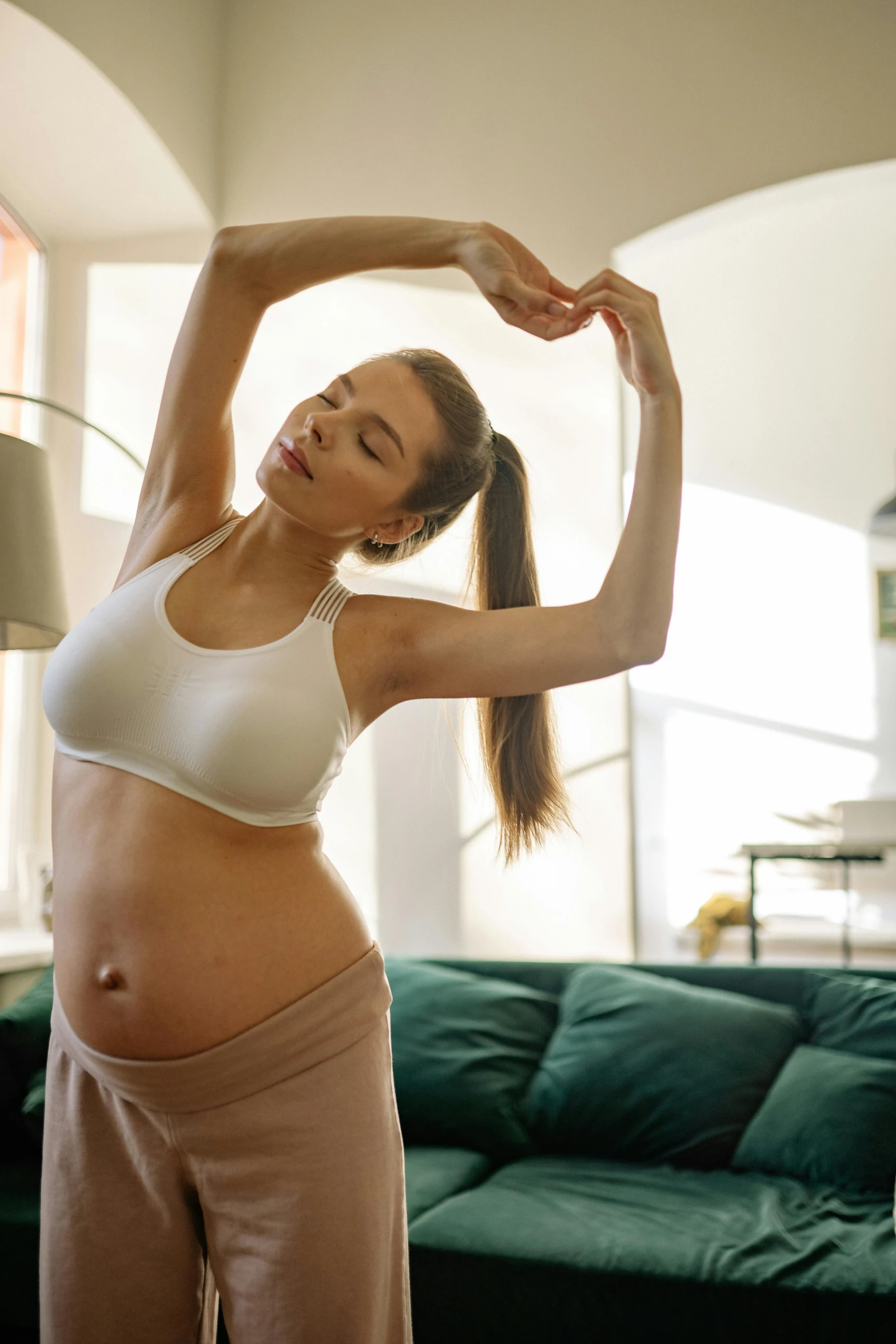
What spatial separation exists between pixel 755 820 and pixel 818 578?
1.39 metres

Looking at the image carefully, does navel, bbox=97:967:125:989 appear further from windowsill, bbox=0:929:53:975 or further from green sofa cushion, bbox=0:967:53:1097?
windowsill, bbox=0:929:53:975

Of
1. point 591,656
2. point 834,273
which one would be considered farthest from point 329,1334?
point 834,273

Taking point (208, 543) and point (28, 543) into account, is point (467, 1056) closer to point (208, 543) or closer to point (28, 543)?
point (28, 543)

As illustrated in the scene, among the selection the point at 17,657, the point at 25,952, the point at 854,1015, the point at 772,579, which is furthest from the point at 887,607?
the point at 25,952

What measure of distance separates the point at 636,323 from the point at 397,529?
1.06 feet

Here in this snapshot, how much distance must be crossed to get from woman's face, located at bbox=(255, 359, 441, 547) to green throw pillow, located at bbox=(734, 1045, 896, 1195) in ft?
5.77

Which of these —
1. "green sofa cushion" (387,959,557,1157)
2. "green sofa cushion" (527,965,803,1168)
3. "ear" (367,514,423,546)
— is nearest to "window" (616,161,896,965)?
"green sofa cushion" (387,959,557,1157)

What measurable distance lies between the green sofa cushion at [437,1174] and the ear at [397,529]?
144 cm

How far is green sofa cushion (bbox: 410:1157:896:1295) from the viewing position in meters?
1.89

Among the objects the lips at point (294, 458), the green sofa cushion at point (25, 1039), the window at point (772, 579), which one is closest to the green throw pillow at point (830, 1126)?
the green sofa cushion at point (25, 1039)

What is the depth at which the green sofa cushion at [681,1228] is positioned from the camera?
1893mm

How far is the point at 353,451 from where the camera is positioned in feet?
3.50

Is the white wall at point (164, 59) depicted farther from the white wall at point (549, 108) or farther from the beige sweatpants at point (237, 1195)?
the beige sweatpants at point (237, 1195)

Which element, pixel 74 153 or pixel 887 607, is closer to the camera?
pixel 74 153
